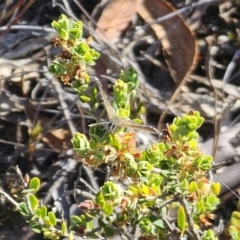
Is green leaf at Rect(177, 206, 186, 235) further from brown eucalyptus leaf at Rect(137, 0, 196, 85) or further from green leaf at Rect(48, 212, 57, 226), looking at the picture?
brown eucalyptus leaf at Rect(137, 0, 196, 85)

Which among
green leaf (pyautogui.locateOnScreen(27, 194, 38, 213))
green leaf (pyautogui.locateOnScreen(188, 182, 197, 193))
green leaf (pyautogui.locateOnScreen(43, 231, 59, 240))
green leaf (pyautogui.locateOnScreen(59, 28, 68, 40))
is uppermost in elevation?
green leaf (pyautogui.locateOnScreen(59, 28, 68, 40))

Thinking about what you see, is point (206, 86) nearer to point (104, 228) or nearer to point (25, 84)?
point (25, 84)

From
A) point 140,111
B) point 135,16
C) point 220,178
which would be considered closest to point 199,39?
point 135,16

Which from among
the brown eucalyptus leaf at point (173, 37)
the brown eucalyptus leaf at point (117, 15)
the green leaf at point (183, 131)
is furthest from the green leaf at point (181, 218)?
the brown eucalyptus leaf at point (117, 15)

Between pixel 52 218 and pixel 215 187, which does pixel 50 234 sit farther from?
pixel 215 187

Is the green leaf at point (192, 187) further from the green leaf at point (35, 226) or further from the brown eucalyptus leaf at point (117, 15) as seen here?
the brown eucalyptus leaf at point (117, 15)

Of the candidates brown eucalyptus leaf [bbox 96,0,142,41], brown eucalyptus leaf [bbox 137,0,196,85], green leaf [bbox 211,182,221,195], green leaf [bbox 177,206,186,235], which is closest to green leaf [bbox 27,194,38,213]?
green leaf [bbox 177,206,186,235]
